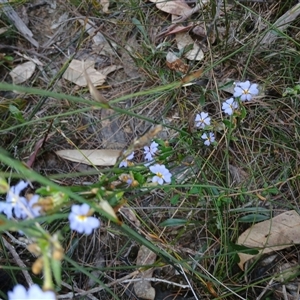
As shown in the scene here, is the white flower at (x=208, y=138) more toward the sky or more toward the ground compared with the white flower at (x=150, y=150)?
more toward the sky

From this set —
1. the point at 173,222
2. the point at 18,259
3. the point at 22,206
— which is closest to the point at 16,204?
the point at 22,206

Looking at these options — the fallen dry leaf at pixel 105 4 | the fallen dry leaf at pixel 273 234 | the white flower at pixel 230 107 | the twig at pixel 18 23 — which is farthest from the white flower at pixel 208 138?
the twig at pixel 18 23

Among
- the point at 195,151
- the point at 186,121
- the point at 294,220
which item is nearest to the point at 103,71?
the point at 186,121

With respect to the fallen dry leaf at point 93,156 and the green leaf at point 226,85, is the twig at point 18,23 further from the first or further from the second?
the green leaf at point 226,85

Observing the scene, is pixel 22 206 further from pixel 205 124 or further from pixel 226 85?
pixel 226 85

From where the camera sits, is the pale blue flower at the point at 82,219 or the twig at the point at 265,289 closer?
the pale blue flower at the point at 82,219

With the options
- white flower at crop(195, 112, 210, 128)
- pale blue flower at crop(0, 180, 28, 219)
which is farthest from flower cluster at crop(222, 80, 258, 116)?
pale blue flower at crop(0, 180, 28, 219)
